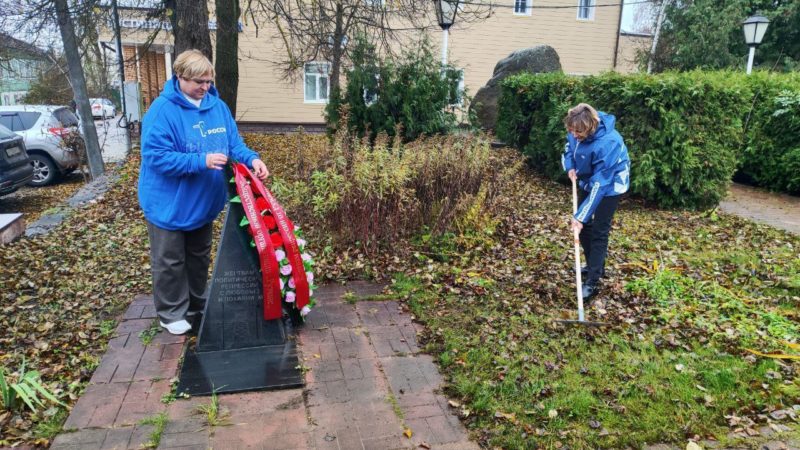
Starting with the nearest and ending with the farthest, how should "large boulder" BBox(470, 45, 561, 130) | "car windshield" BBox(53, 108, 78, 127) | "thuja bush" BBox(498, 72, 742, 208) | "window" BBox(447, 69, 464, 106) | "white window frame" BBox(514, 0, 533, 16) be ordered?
"thuja bush" BBox(498, 72, 742, 208) → "window" BBox(447, 69, 464, 106) → "car windshield" BBox(53, 108, 78, 127) → "large boulder" BBox(470, 45, 561, 130) → "white window frame" BBox(514, 0, 533, 16)

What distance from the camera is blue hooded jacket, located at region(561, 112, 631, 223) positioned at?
4.45 metres

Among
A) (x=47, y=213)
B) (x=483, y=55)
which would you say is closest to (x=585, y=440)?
(x=47, y=213)

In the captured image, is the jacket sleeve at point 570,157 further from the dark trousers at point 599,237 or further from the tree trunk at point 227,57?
the tree trunk at point 227,57

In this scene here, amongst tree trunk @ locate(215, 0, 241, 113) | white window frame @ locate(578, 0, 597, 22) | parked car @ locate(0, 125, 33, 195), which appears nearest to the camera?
parked car @ locate(0, 125, 33, 195)

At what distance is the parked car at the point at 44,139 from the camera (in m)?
11.3

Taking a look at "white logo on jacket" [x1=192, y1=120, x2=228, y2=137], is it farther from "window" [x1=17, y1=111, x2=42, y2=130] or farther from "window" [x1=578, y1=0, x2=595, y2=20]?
"window" [x1=578, y1=0, x2=595, y2=20]

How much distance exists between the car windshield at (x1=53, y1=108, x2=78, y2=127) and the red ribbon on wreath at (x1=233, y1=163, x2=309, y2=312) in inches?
418

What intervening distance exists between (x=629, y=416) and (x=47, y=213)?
7.24 m

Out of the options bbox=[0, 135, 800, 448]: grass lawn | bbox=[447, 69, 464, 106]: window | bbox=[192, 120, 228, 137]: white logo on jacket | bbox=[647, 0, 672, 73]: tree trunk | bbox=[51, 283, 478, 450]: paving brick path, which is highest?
bbox=[647, 0, 672, 73]: tree trunk

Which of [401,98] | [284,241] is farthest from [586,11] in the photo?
[284,241]

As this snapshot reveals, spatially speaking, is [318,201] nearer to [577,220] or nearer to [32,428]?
[577,220]

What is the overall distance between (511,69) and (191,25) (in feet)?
28.7

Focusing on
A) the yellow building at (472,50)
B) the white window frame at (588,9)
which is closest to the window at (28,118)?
the yellow building at (472,50)

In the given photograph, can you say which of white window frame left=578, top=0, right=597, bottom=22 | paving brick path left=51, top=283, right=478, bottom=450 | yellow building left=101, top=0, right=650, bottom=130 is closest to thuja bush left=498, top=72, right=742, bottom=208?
paving brick path left=51, top=283, right=478, bottom=450
